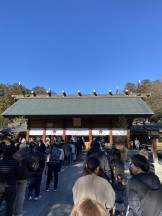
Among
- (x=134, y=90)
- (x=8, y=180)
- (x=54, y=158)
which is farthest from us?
(x=134, y=90)

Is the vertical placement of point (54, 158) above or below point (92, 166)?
below

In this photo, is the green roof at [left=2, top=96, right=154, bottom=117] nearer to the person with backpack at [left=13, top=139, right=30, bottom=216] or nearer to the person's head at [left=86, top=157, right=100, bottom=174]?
the person with backpack at [left=13, top=139, right=30, bottom=216]

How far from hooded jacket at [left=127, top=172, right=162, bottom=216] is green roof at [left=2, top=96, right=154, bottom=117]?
1927cm

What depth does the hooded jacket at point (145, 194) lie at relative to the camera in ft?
10.4

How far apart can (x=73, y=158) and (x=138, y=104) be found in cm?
1102

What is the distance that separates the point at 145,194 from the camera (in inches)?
127

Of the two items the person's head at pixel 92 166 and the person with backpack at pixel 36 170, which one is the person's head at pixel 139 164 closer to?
the person's head at pixel 92 166

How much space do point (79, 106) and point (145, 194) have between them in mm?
22183

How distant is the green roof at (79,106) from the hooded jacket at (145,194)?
759 inches

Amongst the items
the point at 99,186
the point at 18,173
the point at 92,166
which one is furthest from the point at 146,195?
the point at 18,173

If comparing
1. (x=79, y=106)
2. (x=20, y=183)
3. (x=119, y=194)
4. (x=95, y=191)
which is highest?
(x=79, y=106)

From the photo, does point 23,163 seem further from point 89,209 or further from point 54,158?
point 89,209

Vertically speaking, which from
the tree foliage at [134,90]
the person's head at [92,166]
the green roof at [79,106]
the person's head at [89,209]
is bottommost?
the person's head at [89,209]

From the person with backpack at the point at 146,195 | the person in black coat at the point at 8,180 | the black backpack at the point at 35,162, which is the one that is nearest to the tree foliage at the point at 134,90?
the black backpack at the point at 35,162
